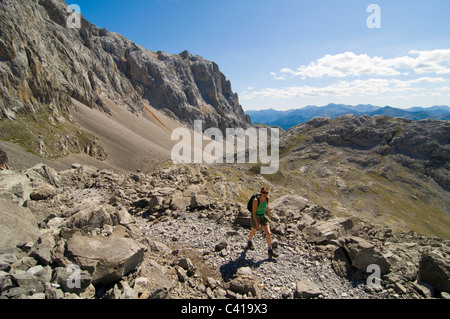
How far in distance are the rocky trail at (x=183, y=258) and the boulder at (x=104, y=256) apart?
0.10 ft

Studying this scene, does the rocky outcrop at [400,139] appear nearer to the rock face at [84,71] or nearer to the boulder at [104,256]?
the boulder at [104,256]

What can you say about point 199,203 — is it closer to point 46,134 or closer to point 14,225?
point 14,225

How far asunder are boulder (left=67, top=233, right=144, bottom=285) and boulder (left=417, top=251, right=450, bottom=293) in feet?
38.3

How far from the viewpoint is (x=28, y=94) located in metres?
41.6

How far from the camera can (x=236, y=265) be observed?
35.1 feet

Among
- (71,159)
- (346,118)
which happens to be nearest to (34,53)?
(71,159)

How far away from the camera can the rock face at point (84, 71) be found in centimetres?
4081

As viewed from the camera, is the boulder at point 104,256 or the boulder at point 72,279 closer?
the boulder at point 72,279

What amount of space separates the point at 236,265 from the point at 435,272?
8159 millimetres

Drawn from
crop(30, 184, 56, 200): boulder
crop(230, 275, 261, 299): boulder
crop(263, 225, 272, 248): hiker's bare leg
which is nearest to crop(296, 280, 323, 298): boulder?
crop(230, 275, 261, 299): boulder

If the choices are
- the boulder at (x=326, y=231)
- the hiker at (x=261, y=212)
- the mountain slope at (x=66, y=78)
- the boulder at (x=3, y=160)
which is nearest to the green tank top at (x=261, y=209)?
the hiker at (x=261, y=212)

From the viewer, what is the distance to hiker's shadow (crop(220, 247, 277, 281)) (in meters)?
10.1
